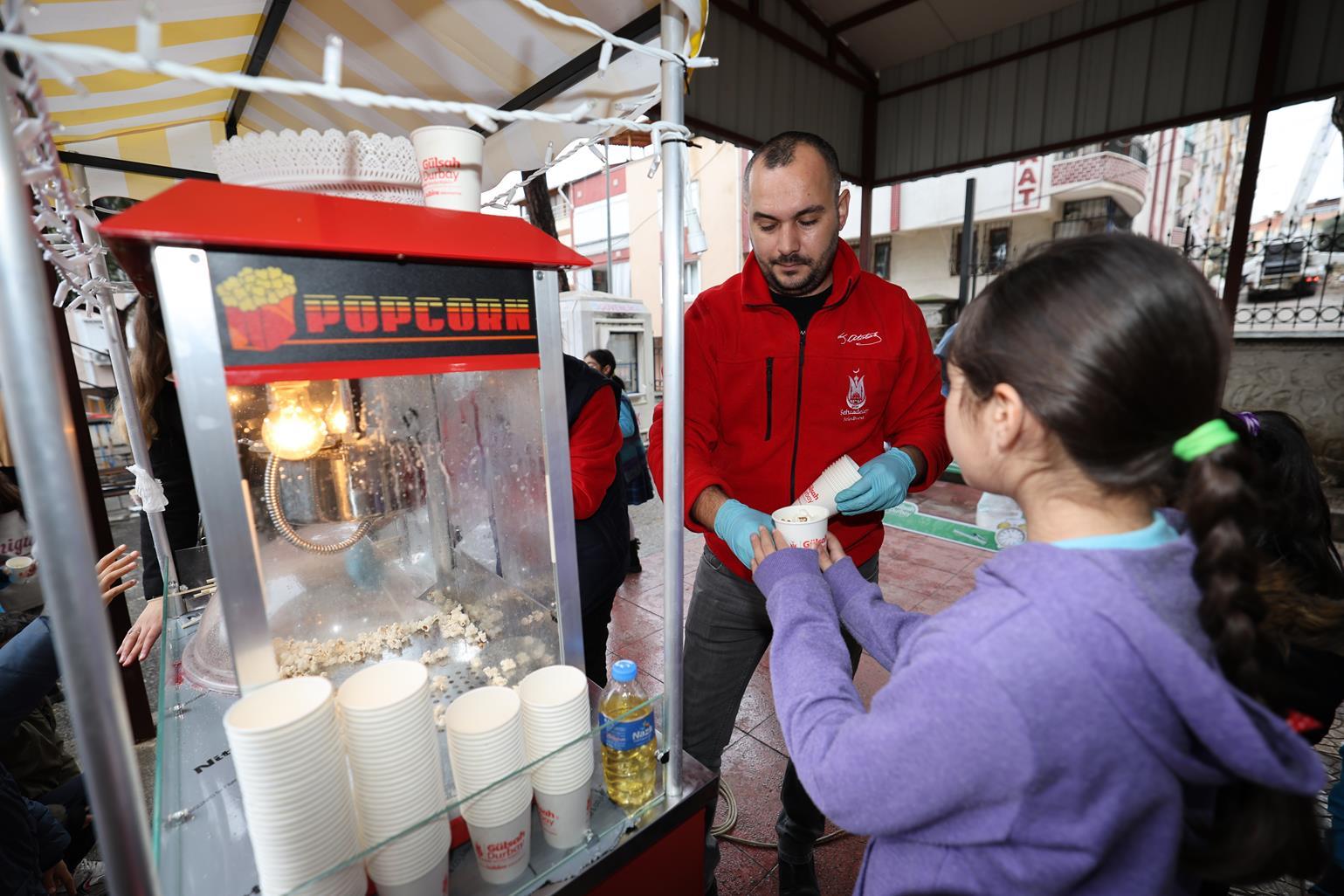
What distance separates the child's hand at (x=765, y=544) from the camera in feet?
3.85

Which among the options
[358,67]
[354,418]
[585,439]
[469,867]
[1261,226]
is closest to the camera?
[469,867]

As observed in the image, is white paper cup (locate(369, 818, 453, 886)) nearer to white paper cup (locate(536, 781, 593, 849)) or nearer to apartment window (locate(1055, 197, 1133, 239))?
white paper cup (locate(536, 781, 593, 849))

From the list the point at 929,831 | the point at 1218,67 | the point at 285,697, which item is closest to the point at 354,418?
the point at 285,697

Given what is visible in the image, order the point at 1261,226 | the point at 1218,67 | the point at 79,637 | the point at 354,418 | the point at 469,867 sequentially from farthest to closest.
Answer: the point at 1261,226
the point at 1218,67
the point at 354,418
the point at 469,867
the point at 79,637

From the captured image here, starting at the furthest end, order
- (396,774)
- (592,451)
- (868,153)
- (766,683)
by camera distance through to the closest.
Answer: (868,153) → (766,683) → (592,451) → (396,774)

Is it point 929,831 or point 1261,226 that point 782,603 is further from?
point 1261,226

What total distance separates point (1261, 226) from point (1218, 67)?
2067cm

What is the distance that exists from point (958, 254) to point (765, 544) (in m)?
14.4

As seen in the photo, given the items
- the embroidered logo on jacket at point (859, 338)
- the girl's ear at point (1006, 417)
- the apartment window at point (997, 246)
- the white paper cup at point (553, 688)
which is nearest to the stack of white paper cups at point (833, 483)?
the embroidered logo on jacket at point (859, 338)

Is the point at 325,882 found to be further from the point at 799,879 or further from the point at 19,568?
the point at 19,568

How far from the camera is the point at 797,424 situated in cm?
173

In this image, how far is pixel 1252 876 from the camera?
0.82 metres

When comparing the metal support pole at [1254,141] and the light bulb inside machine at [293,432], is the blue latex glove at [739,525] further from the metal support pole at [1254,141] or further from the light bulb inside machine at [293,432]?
the metal support pole at [1254,141]

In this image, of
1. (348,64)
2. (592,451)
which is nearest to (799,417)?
(592,451)
